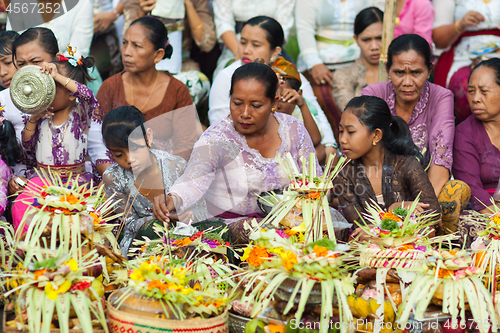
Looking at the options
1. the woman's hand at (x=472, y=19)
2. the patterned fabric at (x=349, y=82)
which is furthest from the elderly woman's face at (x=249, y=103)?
the woman's hand at (x=472, y=19)

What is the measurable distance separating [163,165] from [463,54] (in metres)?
3.16

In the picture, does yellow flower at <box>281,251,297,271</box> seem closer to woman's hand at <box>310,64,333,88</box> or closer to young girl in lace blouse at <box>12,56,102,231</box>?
young girl in lace blouse at <box>12,56,102,231</box>

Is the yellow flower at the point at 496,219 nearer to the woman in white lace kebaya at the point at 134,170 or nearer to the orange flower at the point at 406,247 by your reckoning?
the orange flower at the point at 406,247

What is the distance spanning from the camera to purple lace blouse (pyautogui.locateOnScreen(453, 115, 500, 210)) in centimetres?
349

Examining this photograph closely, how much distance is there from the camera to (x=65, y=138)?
3.33m

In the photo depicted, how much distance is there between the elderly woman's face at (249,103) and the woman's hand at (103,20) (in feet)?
7.39

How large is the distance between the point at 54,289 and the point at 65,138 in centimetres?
174

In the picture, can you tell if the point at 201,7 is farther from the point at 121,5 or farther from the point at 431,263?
the point at 431,263

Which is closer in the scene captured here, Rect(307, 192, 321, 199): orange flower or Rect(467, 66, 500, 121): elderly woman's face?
Rect(307, 192, 321, 199): orange flower

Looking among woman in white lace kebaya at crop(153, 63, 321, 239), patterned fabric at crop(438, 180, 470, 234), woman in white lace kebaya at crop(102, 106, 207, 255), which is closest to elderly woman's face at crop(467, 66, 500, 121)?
patterned fabric at crop(438, 180, 470, 234)

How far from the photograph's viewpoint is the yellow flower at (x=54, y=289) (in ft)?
5.85

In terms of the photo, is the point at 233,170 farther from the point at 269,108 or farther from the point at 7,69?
the point at 7,69

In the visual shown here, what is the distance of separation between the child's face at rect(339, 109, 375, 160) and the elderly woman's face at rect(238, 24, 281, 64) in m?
1.31

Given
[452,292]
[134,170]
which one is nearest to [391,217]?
[452,292]
